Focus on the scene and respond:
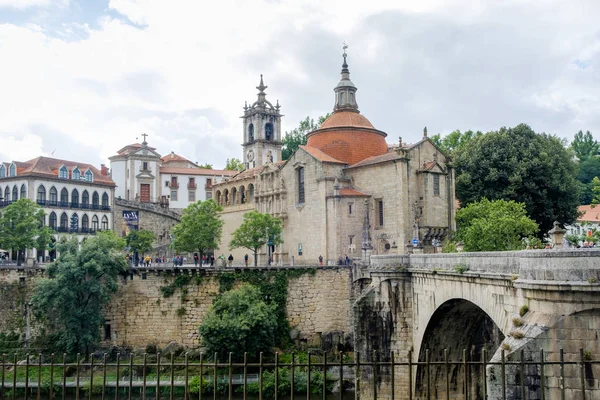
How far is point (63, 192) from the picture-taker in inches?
2298

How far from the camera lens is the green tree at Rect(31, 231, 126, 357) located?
124ft

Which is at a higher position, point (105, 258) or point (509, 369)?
point (105, 258)

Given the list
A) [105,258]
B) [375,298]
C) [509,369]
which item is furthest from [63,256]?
[509,369]

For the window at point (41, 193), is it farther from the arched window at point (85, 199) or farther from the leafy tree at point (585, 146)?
the leafy tree at point (585, 146)

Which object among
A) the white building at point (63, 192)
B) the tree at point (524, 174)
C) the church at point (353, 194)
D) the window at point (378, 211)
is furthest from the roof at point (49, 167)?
→ the tree at point (524, 174)

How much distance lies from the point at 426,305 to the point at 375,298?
3865 mm

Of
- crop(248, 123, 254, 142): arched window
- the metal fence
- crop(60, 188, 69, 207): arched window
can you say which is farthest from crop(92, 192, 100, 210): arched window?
the metal fence

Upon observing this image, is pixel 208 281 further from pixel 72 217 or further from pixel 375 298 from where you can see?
pixel 72 217

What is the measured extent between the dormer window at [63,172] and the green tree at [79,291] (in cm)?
2082

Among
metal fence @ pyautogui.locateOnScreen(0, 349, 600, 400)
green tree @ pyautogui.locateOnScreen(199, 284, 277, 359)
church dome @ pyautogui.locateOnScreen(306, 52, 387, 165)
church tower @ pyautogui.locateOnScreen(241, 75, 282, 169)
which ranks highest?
church tower @ pyautogui.locateOnScreen(241, 75, 282, 169)

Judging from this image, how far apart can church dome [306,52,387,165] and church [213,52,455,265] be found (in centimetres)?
8

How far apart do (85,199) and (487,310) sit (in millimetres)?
49879

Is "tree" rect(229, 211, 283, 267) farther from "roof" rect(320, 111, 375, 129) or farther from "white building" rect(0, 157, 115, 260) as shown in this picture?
"white building" rect(0, 157, 115, 260)

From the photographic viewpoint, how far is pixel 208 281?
41719 millimetres
